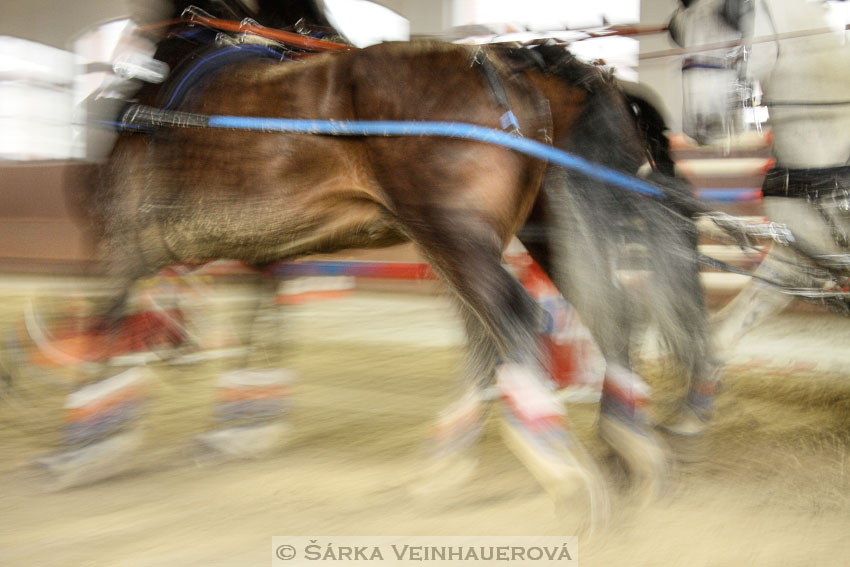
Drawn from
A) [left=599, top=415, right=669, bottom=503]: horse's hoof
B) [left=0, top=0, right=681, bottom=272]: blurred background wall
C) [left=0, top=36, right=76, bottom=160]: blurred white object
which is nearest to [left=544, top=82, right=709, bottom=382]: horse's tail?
[left=599, top=415, right=669, bottom=503]: horse's hoof

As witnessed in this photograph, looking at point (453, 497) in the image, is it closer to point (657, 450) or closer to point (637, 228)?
point (657, 450)

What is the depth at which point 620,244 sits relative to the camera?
6.22 feet

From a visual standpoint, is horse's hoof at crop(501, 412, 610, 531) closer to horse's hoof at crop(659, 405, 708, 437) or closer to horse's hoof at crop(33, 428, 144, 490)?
horse's hoof at crop(659, 405, 708, 437)

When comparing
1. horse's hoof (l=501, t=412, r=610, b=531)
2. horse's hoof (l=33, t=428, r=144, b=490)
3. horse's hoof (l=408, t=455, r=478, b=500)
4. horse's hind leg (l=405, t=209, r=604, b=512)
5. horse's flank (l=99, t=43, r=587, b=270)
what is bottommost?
horse's hoof (l=408, t=455, r=478, b=500)

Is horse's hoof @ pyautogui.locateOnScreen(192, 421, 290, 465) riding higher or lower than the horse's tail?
lower

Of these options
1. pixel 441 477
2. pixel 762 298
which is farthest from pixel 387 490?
pixel 762 298

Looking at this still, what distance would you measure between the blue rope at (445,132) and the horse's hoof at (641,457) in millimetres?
641

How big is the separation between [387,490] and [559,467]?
0.61 meters

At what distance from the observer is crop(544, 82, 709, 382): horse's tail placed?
1.87 m

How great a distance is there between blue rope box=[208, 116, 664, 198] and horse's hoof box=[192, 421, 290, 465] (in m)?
1.02

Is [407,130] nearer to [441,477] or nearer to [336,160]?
[336,160]

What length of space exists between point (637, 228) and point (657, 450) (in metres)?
0.60

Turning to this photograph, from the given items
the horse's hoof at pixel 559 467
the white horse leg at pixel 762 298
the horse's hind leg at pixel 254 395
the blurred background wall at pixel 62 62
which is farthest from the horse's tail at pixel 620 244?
the blurred background wall at pixel 62 62

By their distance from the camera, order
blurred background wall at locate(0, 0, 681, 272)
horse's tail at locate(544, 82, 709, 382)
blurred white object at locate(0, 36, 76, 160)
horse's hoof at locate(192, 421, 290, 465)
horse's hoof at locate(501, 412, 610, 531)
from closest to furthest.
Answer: horse's hoof at locate(501, 412, 610, 531)
horse's tail at locate(544, 82, 709, 382)
horse's hoof at locate(192, 421, 290, 465)
blurred background wall at locate(0, 0, 681, 272)
blurred white object at locate(0, 36, 76, 160)
